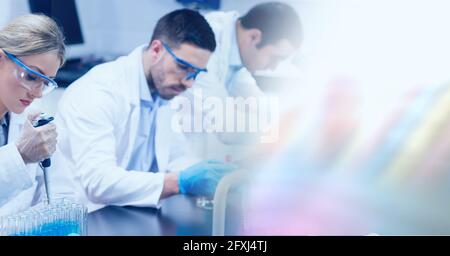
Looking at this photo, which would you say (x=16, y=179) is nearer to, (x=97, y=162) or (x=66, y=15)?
(x=97, y=162)

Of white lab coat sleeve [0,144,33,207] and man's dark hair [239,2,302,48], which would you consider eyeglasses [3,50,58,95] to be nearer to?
white lab coat sleeve [0,144,33,207]

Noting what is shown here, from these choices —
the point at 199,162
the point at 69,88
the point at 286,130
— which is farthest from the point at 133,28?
the point at 286,130

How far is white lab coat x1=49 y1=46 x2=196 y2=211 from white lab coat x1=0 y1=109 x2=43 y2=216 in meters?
0.05

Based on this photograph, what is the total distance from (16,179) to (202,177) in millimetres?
486

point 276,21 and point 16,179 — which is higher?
point 276,21

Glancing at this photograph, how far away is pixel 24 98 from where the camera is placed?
136 centimetres

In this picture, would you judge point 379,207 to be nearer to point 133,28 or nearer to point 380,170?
point 380,170

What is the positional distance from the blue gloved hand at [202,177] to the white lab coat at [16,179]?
0.39 metres

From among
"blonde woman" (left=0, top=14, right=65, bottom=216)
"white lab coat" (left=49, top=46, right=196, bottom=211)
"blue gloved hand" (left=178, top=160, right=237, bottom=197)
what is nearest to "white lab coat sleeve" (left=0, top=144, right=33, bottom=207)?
"blonde woman" (left=0, top=14, right=65, bottom=216)

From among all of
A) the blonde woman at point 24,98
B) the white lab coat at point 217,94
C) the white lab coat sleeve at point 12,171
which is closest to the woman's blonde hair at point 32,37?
the blonde woman at point 24,98

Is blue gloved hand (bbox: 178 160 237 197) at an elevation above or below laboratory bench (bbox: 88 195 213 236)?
above

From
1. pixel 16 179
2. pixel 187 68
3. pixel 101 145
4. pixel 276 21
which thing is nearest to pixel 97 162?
pixel 101 145

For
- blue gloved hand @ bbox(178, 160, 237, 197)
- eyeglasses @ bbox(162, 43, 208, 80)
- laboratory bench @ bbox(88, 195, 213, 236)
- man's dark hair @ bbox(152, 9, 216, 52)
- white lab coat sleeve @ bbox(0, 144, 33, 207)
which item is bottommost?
laboratory bench @ bbox(88, 195, 213, 236)

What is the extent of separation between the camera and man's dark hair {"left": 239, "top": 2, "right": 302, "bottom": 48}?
1512 millimetres
